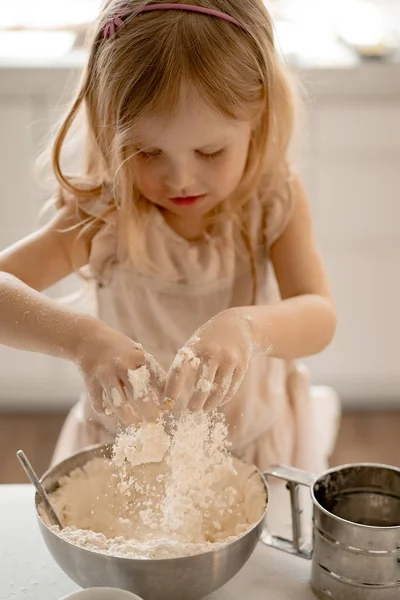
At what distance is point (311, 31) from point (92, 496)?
82.5 inches

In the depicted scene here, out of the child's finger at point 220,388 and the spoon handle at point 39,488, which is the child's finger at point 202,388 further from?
the spoon handle at point 39,488

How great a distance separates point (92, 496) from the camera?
93cm

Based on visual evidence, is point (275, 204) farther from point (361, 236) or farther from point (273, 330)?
point (361, 236)

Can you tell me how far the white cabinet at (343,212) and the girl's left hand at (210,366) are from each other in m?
1.48

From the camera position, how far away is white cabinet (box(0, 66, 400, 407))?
227 cm

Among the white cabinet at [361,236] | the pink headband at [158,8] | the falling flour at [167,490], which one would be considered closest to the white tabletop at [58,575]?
the falling flour at [167,490]

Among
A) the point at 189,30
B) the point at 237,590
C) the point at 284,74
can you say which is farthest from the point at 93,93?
the point at 237,590

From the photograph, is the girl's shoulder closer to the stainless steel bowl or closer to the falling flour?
the falling flour

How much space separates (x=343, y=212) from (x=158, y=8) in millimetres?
1536

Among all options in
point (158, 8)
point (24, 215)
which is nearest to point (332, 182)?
point (24, 215)

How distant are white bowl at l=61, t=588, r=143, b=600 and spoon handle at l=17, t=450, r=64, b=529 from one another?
137 mm

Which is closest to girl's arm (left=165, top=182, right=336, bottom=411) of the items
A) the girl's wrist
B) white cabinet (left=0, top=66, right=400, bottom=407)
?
the girl's wrist

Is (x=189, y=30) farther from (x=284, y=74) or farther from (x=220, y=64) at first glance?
(x=284, y=74)

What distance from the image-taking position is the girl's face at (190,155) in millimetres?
942
